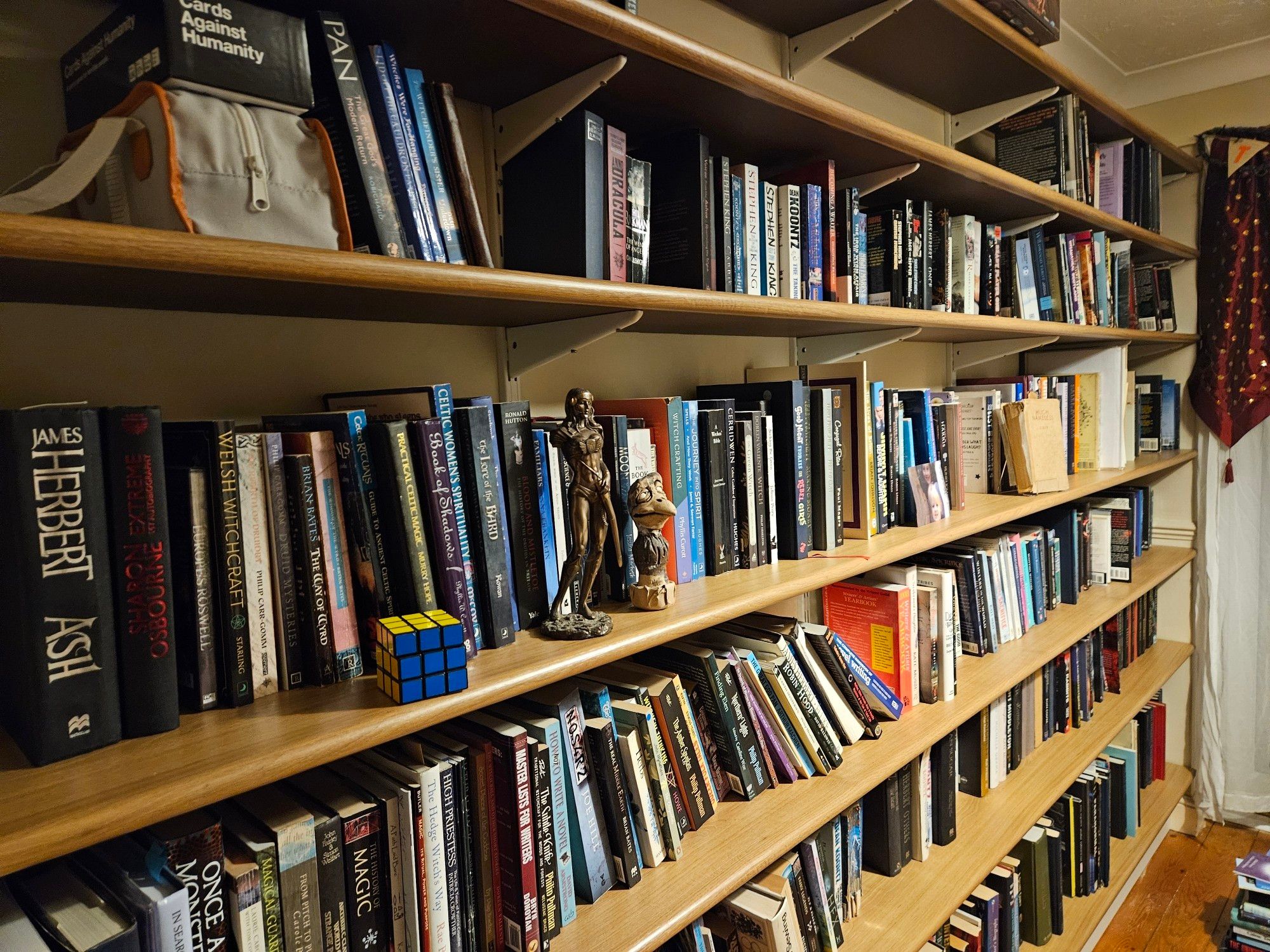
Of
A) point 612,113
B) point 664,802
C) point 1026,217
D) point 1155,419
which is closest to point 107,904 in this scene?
point 664,802

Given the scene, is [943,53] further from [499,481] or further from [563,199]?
[499,481]

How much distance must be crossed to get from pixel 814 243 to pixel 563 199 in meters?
0.48

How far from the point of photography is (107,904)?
62cm

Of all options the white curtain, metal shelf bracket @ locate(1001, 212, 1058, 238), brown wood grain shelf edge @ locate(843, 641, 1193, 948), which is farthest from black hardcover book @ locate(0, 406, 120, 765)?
the white curtain

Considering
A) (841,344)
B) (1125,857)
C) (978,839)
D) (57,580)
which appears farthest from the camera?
(1125,857)

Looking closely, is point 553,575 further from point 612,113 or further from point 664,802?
point 612,113

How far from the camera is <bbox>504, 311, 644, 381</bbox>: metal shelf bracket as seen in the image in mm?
954

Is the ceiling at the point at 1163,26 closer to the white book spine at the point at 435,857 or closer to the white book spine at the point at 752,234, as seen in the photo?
the white book spine at the point at 752,234

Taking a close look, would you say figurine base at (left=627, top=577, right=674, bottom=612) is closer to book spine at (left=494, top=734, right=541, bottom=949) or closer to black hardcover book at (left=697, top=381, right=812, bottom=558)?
book spine at (left=494, top=734, right=541, bottom=949)

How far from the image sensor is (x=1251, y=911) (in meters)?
2.14

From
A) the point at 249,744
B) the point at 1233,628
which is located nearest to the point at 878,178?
the point at 249,744

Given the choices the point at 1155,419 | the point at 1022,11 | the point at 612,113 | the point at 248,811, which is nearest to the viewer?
the point at 248,811

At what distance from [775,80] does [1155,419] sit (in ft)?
7.49

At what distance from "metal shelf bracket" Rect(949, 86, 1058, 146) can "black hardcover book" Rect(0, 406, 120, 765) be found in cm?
189
